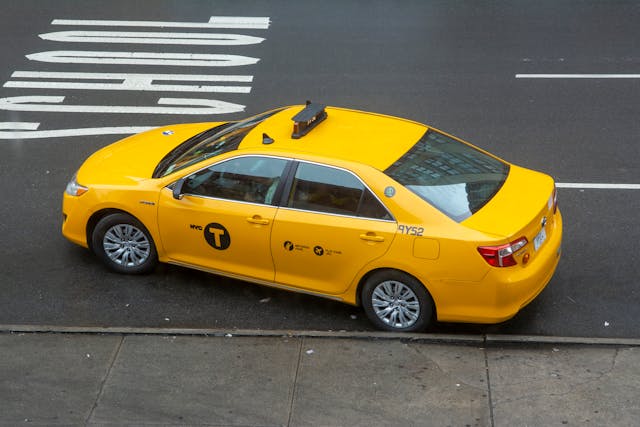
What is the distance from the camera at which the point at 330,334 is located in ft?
26.7

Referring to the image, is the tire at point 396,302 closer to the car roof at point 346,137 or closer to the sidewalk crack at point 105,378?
the car roof at point 346,137

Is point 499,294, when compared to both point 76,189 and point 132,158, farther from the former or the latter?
point 76,189

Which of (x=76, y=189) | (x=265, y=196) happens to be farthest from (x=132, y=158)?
(x=265, y=196)

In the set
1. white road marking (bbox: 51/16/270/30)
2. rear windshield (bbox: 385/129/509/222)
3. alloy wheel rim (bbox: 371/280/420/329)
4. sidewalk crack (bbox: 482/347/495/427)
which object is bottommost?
sidewalk crack (bbox: 482/347/495/427)

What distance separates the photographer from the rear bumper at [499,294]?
25.1ft

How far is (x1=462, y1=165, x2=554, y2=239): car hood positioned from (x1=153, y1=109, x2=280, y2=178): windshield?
2345 mm

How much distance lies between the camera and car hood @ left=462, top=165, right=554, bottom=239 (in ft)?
25.2

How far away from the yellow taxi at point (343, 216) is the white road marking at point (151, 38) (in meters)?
7.31

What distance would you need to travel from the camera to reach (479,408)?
23.4ft

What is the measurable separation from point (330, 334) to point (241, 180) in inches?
61.4

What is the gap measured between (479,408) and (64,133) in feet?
24.4

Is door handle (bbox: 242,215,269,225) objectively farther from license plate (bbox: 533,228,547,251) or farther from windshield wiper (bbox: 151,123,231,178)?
license plate (bbox: 533,228,547,251)

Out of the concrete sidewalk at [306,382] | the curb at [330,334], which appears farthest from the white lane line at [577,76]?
the concrete sidewalk at [306,382]

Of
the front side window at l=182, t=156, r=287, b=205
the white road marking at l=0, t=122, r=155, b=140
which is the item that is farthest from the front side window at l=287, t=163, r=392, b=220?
the white road marking at l=0, t=122, r=155, b=140
